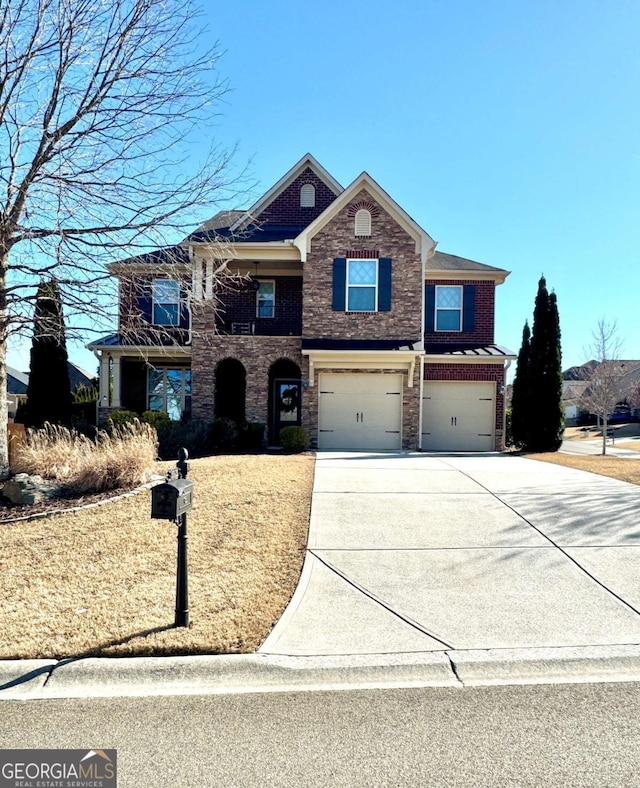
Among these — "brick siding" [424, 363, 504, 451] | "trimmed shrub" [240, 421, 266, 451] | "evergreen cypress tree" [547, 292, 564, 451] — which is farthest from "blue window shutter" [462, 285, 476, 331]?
"trimmed shrub" [240, 421, 266, 451]

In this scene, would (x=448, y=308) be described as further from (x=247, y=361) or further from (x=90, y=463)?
(x=90, y=463)

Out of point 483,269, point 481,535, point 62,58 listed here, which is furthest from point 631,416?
point 62,58

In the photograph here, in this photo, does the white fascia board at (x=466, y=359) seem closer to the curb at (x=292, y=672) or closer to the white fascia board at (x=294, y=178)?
the white fascia board at (x=294, y=178)

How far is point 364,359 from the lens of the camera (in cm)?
1576

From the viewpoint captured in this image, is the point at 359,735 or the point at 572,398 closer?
the point at 359,735

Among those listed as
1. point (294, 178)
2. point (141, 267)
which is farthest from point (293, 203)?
point (141, 267)

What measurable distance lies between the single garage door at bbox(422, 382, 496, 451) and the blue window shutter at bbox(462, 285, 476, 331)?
2523 millimetres

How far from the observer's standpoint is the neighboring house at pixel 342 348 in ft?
52.5

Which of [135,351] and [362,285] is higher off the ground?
[362,285]

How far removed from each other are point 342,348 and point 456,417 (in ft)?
16.0

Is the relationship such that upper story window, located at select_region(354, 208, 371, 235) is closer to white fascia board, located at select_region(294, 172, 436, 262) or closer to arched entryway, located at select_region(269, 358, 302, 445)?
white fascia board, located at select_region(294, 172, 436, 262)

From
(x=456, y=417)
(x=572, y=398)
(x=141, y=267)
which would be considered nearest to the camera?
(x=141, y=267)

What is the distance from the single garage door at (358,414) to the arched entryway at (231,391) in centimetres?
281

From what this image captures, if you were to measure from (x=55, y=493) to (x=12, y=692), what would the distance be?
16.5 ft
